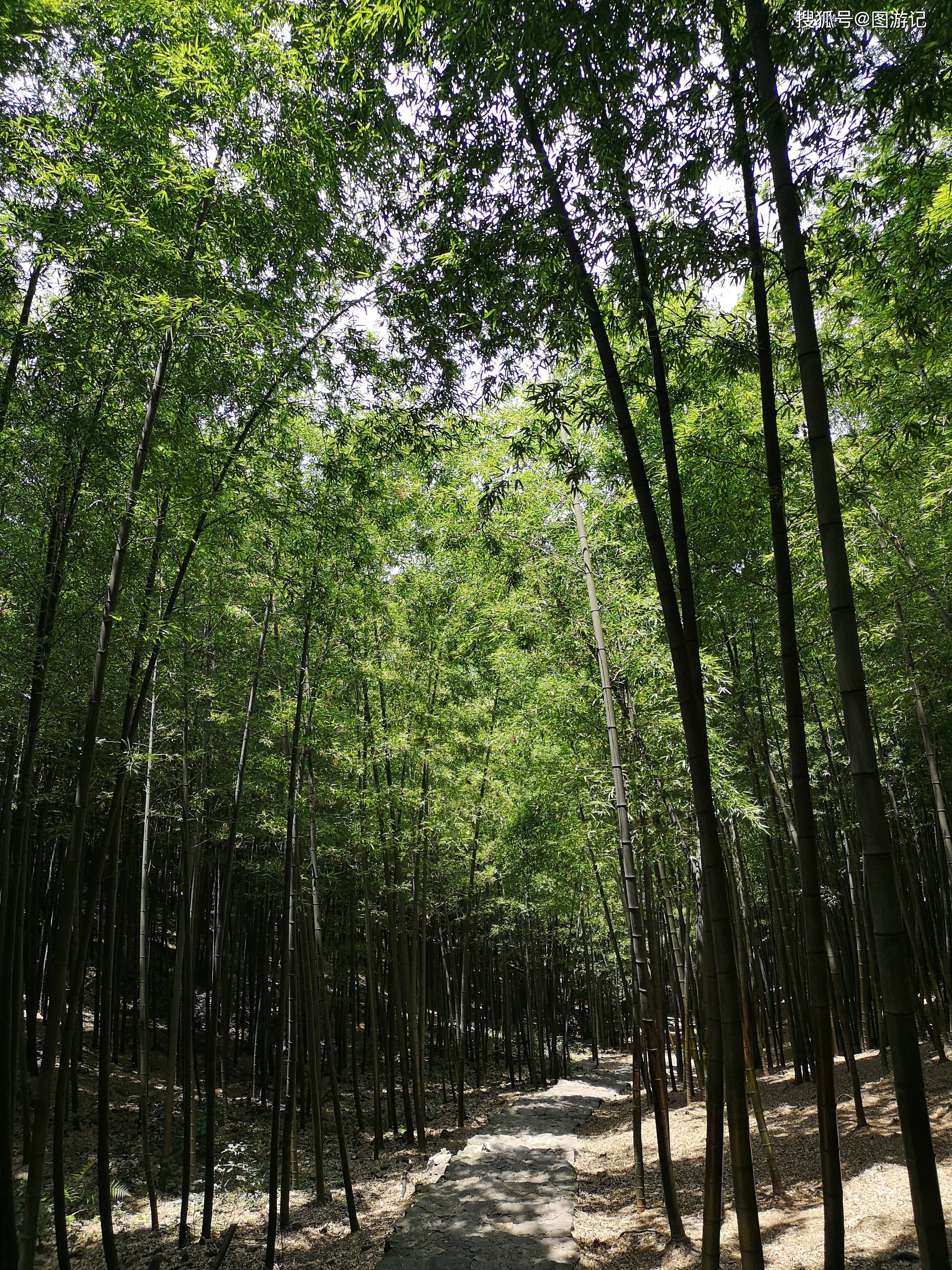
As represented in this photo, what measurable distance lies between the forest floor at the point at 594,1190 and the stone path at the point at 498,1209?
0.17m

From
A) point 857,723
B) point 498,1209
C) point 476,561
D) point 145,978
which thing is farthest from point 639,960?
point 145,978

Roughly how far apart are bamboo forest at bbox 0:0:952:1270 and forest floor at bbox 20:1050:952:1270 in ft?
0.21

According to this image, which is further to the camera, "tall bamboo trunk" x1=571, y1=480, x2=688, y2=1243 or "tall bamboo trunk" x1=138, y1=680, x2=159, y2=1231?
"tall bamboo trunk" x1=138, y1=680, x2=159, y2=1231

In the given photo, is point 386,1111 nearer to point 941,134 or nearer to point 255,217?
point 255,217

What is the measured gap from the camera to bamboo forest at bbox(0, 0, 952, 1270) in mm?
2420

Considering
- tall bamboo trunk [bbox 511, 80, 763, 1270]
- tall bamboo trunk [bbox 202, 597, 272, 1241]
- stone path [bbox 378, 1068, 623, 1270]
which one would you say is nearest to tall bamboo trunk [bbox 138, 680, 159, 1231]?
tall bamboo trunk [bbox 202, 597, 272, 1241]

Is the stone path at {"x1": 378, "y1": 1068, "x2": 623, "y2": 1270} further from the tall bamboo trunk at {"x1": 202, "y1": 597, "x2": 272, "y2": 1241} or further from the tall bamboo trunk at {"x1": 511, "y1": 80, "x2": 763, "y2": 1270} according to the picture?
the tall bamboo trunk at {"x1": 511, "y1": 80, "x2": 763, "y2": 1270}

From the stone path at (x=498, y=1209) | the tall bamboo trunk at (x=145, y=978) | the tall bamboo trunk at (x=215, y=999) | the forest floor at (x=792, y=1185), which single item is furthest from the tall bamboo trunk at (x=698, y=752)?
the tall bamboo trunk at (x=145, y=978)

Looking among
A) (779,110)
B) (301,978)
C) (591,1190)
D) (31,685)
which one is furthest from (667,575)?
(301,978)

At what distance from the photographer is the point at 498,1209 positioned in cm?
550

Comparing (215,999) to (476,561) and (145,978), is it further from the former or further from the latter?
(476,561)

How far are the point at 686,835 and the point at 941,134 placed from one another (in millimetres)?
4693

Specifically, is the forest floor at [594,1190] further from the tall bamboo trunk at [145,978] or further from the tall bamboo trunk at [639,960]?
the tall bamboo trunk at [145,978]

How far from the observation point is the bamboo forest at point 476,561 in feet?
7.94
